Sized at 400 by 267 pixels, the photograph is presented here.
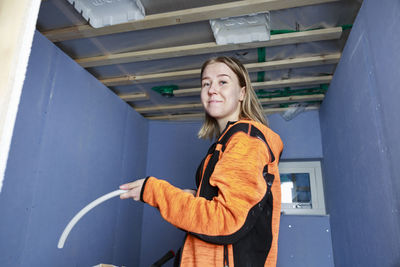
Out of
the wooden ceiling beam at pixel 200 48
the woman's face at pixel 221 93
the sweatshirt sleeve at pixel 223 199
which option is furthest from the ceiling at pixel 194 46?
the sweatshirt sleeve at pixel 223 199

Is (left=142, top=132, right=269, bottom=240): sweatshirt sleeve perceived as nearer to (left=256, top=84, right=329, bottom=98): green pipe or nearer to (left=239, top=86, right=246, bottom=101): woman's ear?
(left=239, top=86, right=246, bottom=101): woman's ear

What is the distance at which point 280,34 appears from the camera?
2.15 meters

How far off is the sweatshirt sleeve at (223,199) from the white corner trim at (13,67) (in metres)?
0.47

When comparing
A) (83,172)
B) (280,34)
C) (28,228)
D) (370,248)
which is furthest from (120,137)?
(370,248)

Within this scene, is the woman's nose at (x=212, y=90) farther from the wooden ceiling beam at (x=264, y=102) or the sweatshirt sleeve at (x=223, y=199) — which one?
the wooden ceiling beam at (x=264, y=102)

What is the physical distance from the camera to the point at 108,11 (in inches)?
75.3

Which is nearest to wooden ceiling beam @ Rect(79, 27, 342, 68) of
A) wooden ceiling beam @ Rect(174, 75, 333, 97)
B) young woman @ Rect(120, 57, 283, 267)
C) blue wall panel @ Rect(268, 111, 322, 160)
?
wooden ceiling beam @ Rect(174, 75, 333, 97)

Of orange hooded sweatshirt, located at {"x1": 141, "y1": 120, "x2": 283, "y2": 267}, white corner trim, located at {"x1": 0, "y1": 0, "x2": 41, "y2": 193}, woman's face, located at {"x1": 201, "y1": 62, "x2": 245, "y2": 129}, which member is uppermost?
woman's face, located at {"x1": 201, "y1": 62, "x2": 245, "y2": 129}

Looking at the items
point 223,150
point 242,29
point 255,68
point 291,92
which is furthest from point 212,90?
point 291,92

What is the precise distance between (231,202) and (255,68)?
6.67ft

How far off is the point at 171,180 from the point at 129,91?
1.36 m

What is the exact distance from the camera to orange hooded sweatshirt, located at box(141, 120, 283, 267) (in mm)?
803

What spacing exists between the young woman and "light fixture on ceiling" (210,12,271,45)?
4.24 ft

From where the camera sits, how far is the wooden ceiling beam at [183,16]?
1.79m
